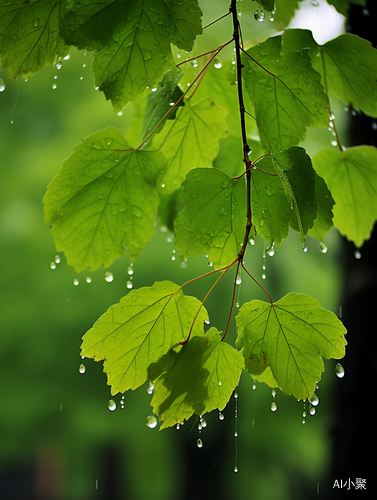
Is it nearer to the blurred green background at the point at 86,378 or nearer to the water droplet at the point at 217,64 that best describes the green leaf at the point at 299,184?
the water droplet at the point at 217,64

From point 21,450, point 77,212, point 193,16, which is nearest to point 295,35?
point 193,16

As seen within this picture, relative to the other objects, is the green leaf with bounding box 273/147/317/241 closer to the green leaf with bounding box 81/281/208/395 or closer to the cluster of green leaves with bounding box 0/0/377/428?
the cluster of green leaves with bounding box 0/0/377/428

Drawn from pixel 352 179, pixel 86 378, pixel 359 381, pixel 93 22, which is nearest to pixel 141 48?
pixel 93 22

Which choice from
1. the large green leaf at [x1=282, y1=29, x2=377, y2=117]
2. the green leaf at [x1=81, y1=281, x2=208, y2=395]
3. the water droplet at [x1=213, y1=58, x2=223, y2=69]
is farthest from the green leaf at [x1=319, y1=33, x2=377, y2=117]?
the green leaf at [x1=81, y1=281, x2=208, y2=395]

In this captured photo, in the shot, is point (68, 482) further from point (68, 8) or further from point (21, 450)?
point (68, 8)

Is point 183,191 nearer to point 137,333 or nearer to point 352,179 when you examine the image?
point 137,333

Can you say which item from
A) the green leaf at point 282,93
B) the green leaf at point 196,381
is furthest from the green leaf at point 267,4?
the green leaf at point 196,381
